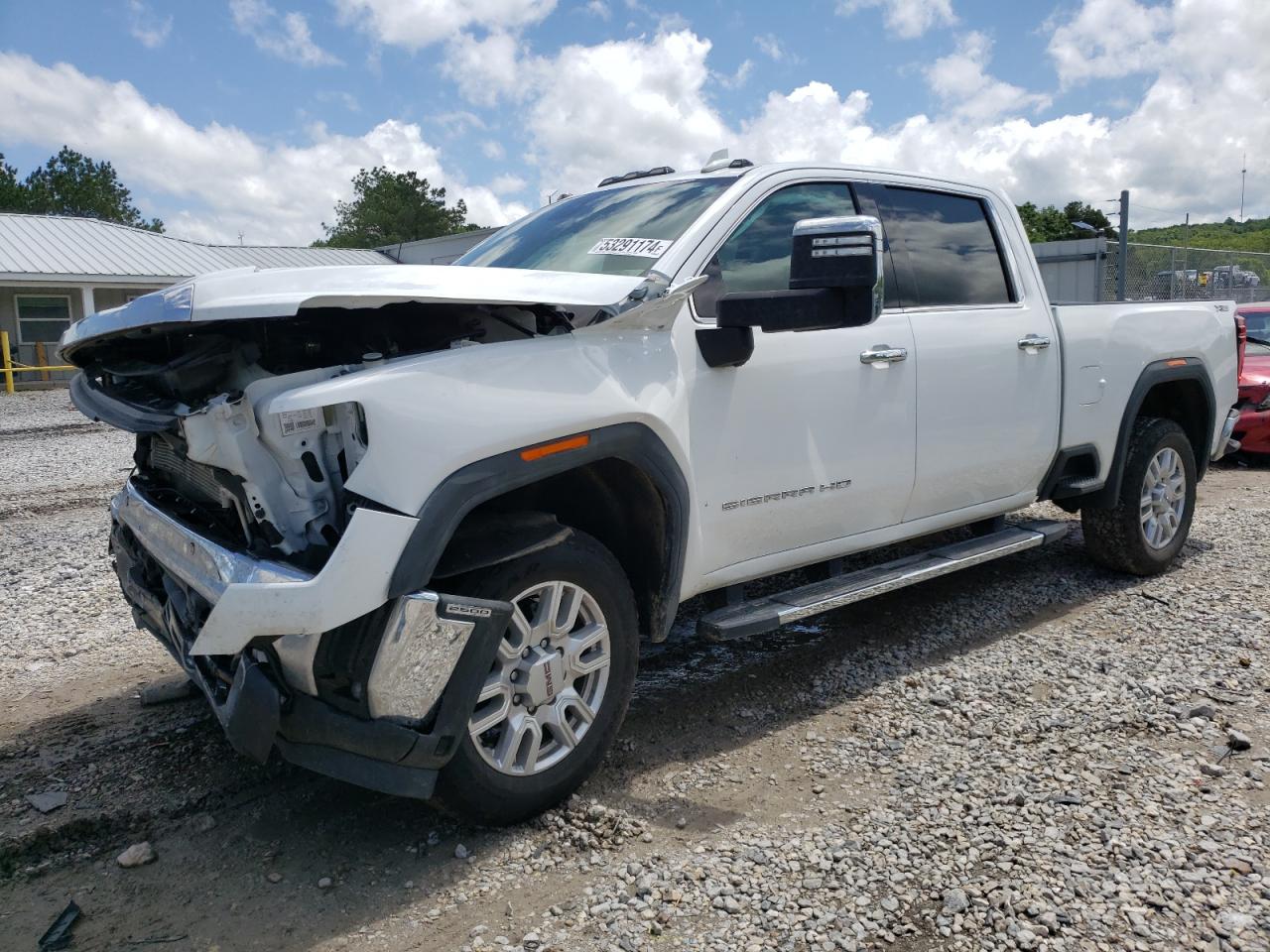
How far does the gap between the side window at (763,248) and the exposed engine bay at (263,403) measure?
74cm

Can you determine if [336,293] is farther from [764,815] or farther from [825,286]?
[764,815]

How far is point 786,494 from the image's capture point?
3809 mm

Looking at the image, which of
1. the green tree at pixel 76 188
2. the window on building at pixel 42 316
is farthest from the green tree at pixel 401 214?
the window on building at pixel 42 316

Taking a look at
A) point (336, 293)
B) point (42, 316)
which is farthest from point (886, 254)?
point (42, 316)

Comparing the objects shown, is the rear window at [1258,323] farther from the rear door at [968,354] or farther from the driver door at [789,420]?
the driver door at [789,420]

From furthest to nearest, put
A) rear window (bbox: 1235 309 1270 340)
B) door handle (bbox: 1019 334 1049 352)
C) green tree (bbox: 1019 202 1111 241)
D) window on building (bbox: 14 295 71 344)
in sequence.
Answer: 1. green tree (bbox: 1019 202 1111 241)
2. window on building (bbox: 14 295 71 344)
3. rear window (bbox: 1235 309 1270 340)
4. door handle (bbox: 1019 334 1049 352)

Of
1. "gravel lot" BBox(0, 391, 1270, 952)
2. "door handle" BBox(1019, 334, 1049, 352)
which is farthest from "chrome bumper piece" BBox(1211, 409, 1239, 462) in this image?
"door handle" BBox(1019, 334, 1049, 352)

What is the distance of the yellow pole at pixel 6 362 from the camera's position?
22.8 m

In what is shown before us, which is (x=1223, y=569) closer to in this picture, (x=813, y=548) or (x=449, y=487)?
(x=813, y=548)

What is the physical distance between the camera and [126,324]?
2893mm

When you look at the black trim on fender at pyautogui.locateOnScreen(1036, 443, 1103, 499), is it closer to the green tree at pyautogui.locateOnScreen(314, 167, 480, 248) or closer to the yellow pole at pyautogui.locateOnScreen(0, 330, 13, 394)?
the yellow pole at pyautogui.locateOnScreen(0, 330, 13, 394)

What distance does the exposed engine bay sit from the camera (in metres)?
2.71

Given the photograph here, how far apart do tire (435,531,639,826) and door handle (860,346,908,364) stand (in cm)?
144

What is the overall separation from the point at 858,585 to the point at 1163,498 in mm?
2814
